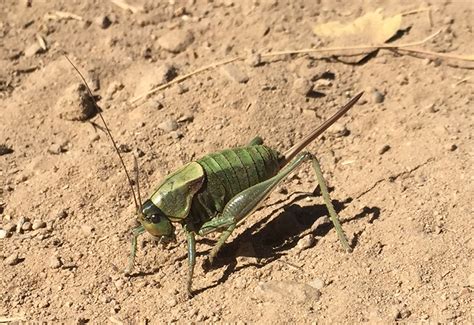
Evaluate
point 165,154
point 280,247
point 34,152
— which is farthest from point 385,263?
point 34,152

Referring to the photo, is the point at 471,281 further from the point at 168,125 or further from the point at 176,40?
the point at 176,40

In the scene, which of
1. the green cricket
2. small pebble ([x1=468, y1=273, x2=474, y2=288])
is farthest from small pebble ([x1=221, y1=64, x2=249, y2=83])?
small pebble ([x1=468, y1=273, x2=474, y2=288])

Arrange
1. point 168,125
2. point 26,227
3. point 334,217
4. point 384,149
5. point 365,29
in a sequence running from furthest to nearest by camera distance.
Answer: point 365,29 → point 168,125 → point 384,149 → point 26,227 → point 334,217

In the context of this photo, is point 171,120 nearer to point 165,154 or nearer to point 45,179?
point 165,154

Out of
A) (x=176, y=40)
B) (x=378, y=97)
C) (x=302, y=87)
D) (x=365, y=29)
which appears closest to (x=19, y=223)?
(x=176, y=40)

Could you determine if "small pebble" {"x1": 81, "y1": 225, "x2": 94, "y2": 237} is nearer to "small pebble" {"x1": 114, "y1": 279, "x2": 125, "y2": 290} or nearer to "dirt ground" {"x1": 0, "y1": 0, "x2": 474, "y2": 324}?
"dirt ground" {"x1": 0, "y1": 0, "x2": 474, "y2": 324}

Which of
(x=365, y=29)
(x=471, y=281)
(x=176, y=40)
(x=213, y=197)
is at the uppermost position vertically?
(x=176, y=40)
